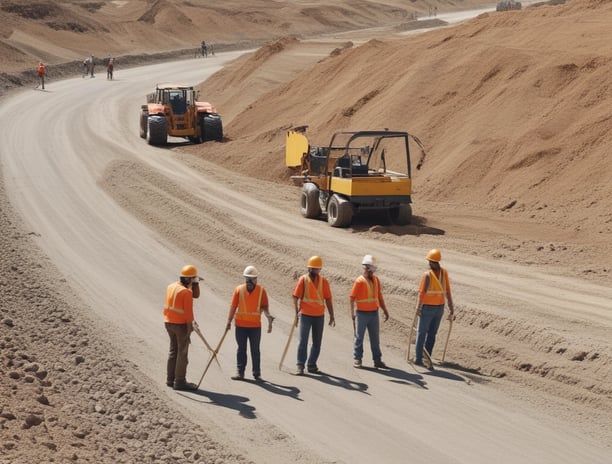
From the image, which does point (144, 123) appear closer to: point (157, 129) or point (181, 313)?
point (157, 129)

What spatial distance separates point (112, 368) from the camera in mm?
13508

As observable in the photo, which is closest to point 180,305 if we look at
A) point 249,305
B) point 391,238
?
point 249,305

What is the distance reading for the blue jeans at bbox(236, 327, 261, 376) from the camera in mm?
12859

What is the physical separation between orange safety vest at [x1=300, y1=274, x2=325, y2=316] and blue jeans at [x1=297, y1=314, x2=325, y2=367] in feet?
0.30

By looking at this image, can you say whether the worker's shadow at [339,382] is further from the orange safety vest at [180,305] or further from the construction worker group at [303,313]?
the orange safety vest at [180,305]

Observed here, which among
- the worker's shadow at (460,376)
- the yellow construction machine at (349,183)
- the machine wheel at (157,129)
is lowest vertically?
the worker's shadow at (460,376)

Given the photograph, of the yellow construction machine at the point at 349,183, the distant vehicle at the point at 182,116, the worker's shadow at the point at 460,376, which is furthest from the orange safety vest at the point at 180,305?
the distant vehicle at the point at 182,116

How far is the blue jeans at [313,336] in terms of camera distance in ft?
43.5

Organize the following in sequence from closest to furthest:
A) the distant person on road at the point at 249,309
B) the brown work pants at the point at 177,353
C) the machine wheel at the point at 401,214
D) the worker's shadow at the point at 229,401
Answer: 1. the worker's shadow at the point at 229,401
2. the brown work pants at the point at 177,353
3. the distant person on road at the point at 249,309
4. the machine wheel at the point at 401,214

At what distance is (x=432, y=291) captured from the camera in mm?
13602

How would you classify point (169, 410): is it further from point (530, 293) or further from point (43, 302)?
point (530, 293)

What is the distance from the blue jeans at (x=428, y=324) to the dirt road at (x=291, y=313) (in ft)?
1.35

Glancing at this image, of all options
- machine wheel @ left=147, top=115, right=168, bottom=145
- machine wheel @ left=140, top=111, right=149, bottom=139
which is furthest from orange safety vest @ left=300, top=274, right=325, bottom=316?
machine wheel @ left=140, top=111, right=149, bottom=139

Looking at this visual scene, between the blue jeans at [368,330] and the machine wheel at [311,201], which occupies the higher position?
the machine wheel at [311,201]
